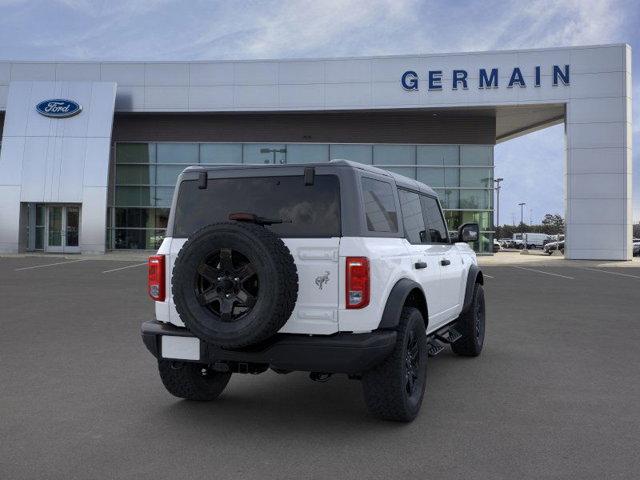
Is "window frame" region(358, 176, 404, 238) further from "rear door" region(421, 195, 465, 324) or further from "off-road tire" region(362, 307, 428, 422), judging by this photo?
"rear door" region(421, 195, 465, 324)

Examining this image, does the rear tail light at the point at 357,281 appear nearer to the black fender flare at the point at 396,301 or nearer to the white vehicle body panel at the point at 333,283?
the white vehicle body panel at the point at 333,283

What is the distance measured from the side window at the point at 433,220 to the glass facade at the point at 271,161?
24.3m

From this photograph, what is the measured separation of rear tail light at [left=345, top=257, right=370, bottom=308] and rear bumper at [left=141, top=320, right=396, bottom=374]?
23cm

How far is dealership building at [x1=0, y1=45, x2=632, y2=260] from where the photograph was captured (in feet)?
91.9

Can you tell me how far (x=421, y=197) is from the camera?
573cm

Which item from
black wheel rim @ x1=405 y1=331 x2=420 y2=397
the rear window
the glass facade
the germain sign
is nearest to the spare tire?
the rear window

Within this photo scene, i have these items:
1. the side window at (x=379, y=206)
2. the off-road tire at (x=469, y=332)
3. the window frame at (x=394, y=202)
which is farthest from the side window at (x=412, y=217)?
the off-road tire at (x=469, y=332)

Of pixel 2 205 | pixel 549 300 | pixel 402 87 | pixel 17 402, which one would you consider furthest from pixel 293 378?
pixel 2 205

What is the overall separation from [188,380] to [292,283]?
1417 mm

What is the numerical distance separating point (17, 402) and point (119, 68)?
28.2m

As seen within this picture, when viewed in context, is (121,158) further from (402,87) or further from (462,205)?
(462,205)

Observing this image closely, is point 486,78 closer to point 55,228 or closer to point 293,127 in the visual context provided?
point 293,127

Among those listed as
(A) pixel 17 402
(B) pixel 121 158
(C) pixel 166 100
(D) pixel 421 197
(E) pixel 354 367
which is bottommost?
(A) pixel 17 402

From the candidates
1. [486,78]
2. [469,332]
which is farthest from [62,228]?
[469,332]
